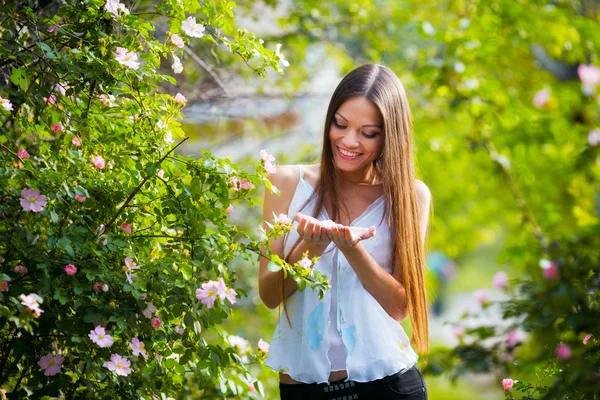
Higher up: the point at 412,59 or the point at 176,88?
the point at 412,59

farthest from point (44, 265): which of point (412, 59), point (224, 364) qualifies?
point (412, 59)

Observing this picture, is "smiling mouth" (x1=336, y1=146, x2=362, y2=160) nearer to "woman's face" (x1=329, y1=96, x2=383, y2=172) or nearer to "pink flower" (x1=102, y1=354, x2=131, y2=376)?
"woman's face" (x1=329, y1=96, x2=383, y2=172)

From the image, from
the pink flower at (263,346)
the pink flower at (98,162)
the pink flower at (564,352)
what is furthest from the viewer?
the pink flower at (263,346)

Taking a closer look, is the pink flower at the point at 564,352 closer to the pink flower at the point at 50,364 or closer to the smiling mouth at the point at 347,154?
the smiling mouth at the point at 347,154

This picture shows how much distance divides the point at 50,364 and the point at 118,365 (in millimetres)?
180

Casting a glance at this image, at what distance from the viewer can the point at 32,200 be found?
2.01m

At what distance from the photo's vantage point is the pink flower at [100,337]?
202cm

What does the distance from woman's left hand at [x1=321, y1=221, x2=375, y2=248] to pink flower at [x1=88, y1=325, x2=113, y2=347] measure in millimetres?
591

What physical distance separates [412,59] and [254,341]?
2.57 m

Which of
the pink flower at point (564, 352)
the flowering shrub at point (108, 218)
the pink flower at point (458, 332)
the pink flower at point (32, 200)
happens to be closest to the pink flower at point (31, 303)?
the flowering shrub at point (108, 218)

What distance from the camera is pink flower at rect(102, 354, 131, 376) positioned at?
6.76ft

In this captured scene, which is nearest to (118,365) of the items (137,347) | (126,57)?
(137,347)

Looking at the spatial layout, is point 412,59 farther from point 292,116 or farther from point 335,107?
point 335,107

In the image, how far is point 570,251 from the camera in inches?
63.7
